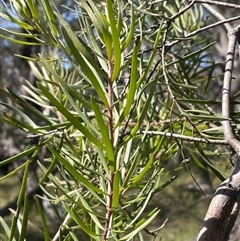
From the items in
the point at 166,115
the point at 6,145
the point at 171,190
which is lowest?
the point at 171,190

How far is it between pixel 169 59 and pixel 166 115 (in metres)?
0.06

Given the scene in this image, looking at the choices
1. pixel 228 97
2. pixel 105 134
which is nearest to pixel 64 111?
pixel 105 134

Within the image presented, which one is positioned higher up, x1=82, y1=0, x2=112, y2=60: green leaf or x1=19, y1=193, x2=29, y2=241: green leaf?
x1=82, y1=0, x2=112, y2=60: green leaf

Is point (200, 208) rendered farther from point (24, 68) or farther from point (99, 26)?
point (99, 26)

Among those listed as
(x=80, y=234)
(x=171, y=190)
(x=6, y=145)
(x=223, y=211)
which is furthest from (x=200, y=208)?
(x=223, y=211)

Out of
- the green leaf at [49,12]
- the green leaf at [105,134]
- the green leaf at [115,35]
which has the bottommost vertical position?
the green leaf at [105,134]

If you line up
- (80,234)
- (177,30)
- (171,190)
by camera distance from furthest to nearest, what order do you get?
(171,190) → (80,234) → (177,30)

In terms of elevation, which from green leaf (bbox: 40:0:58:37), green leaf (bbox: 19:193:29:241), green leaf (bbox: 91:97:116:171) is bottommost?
green leaf (bbox: 19:193:29:241)

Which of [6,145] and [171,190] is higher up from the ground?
[6,145]

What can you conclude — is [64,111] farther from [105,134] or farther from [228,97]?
[228,97]

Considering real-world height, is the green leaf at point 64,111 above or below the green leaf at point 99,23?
below

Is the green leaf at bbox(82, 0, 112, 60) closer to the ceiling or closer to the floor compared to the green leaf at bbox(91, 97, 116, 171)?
closer to the ceiling

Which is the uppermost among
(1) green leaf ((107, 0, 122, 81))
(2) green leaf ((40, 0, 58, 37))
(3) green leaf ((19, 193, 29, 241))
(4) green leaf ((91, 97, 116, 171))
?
(2) green leaf ((40, 0, 58, 37))

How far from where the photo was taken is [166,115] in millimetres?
452
